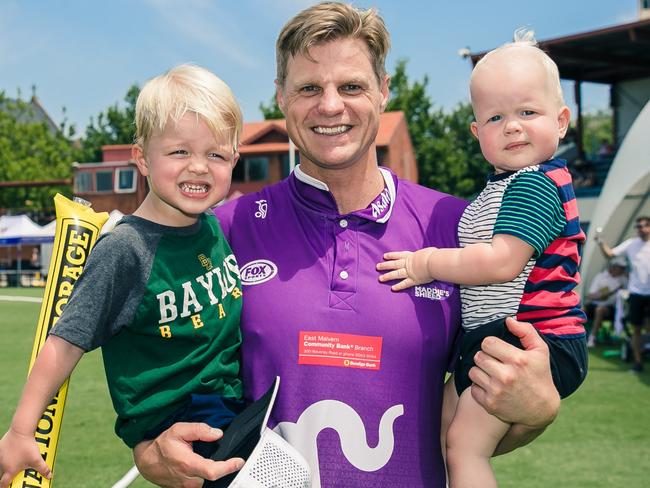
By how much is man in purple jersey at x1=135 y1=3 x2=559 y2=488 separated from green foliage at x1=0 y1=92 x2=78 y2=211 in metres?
51.0

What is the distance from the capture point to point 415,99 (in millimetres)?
56062

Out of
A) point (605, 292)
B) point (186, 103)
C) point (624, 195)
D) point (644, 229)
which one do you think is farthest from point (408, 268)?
point (624, 195)

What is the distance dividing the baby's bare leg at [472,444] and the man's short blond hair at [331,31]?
1.17 m

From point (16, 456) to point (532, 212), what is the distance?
1.72m

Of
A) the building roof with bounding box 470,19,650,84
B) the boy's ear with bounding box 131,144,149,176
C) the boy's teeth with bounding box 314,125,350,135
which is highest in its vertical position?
the building roof with bounding box 470,19,650,84

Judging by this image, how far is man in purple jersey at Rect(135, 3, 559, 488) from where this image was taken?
2391 mm

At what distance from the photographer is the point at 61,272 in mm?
2646

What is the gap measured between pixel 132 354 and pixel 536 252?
1287 mm

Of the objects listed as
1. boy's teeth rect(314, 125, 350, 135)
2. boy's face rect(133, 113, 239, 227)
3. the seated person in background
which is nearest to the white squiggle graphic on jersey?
boy's face rect(133, 113, 239, 227)

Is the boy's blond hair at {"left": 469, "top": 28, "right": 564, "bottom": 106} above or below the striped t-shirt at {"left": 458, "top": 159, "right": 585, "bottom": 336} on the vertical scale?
above

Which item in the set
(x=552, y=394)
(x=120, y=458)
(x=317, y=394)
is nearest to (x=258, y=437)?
(x=317, y=394)

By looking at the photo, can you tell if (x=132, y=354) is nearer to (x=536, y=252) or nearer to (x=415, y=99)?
(x=536, y=252)

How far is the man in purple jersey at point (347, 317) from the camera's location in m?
2.39

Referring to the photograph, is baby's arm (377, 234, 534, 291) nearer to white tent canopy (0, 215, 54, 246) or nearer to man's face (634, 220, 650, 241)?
man's face (634, 220, 650, 241)
